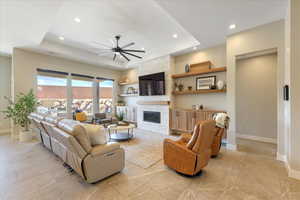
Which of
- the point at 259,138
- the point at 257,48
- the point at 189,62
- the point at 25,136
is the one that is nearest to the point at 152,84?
the point at 189,62

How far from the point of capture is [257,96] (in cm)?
430

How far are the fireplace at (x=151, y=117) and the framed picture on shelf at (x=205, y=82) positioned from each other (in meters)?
2.01

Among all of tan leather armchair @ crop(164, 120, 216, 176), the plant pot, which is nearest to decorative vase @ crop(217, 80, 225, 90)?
tan leather armchair @ crop(164, 120, 216, 176)

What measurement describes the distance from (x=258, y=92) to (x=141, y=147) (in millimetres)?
4251

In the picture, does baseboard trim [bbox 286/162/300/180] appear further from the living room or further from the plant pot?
the plant pot

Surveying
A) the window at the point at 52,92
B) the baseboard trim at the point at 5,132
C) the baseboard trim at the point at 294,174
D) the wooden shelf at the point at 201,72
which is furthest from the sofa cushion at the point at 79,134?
the baseboard trim at the point at 5,132

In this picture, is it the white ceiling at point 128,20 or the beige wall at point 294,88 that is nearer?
the beige wall at point 294,88

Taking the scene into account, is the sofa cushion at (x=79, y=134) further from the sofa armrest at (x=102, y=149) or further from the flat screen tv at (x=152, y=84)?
the flat screen tv at (x=152, y=84)

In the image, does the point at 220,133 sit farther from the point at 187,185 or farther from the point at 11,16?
the point at 11,16

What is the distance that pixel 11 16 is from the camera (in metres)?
2.71

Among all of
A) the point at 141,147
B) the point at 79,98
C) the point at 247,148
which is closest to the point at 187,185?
the point at 141,147

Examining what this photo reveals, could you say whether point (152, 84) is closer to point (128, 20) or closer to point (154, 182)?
point (128, 20)

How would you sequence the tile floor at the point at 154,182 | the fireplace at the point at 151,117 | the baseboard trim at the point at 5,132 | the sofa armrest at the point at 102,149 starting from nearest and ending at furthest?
the tile floor at the point at 154,182, the sofa armrest at the point at 102,149, the baseboard trim at the point at 5,132, the fireplace at the point at 151,117

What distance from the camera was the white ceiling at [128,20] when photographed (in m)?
2.52
